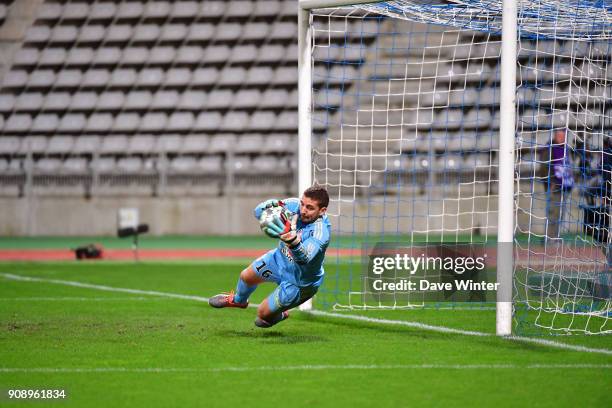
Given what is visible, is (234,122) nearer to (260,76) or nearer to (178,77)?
(260,76)

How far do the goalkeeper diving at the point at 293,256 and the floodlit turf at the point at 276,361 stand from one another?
Result: 303 mm

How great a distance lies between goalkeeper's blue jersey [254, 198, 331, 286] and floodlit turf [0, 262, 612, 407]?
487 mm

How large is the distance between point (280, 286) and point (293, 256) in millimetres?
395

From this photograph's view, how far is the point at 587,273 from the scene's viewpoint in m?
10.1

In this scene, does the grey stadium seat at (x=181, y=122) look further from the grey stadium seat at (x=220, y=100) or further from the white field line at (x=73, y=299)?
the white field line at (x=73, y=299)

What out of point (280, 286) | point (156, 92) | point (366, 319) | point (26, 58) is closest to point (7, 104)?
point (26, 58)

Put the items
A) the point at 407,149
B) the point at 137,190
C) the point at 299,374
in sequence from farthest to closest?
1. the point at 137,190
2. the point at 407,149
3. the point at 299,374

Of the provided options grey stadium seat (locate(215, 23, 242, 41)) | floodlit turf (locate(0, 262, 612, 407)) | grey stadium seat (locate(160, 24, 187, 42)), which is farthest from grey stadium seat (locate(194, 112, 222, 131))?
floodlit turf (locate(0, 262, 612, 407))

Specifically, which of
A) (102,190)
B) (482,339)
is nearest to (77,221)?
(102,190)

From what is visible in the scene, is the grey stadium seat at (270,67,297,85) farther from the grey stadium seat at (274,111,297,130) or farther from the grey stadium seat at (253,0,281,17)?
the grey stadium seat at (253,0,281,17)

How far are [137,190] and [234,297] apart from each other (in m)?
17.2

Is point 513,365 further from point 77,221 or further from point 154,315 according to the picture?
point 77,221

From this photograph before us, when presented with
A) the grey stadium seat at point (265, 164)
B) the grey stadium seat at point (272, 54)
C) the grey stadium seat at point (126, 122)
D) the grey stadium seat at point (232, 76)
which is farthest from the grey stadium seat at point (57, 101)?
the grey stadium seat at point (265, 164)

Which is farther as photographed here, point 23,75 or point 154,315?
point 23,75
